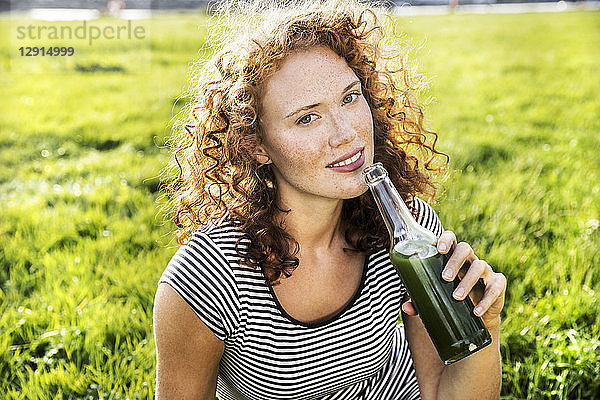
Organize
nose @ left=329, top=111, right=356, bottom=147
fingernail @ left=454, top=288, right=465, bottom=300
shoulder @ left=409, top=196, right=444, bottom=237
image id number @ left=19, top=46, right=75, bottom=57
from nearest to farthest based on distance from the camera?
fingernail @ left=454, top=288, right=465, bottom=300 → nose @ left=329, top=111, right=356, bottom=147 → shoulder @ left=409, top=196, right=444, bottom=237 → image id number @ left=19, top=46, right=75, bottom=57

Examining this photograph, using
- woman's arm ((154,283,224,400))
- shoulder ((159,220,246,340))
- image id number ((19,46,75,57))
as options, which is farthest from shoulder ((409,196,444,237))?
image id number ((19,46,75,57))

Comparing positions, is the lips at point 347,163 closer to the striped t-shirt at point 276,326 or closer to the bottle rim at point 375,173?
the bottle rim at point 375,173

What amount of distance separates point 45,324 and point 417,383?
1.68 meters

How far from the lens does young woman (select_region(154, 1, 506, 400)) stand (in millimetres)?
1898

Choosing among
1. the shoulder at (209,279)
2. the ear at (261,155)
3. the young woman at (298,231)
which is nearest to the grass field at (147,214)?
the young woman at (298,231)

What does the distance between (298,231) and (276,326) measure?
0.30 metres

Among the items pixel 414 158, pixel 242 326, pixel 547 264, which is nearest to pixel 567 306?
pixel 547 264

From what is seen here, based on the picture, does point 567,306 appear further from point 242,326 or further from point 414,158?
point 242,326

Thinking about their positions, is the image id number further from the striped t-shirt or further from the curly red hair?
the striped t-shirt

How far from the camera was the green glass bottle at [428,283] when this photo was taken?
1.81 m

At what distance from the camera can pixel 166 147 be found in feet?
17.8

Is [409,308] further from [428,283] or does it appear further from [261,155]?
[261,155]

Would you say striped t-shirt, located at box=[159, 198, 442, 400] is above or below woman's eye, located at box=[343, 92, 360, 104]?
below

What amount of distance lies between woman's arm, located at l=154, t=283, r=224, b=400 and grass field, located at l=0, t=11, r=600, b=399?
0.71m
